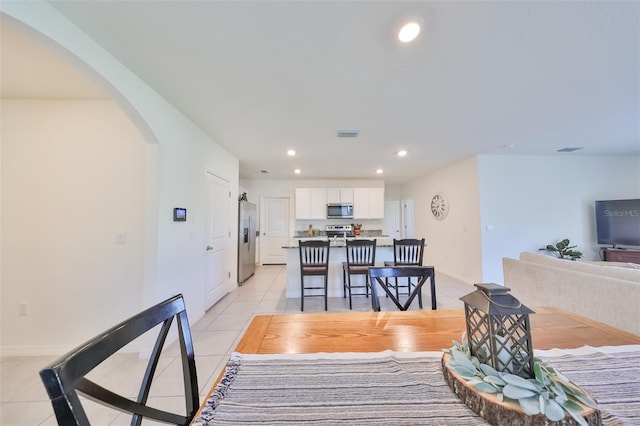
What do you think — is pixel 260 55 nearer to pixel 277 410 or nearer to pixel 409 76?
pixel 409 76

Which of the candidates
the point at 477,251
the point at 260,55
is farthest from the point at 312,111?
the point at 477,251

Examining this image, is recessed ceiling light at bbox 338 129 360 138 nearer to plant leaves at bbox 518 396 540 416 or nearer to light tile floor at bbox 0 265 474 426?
light tile floor at bbox 0 265 474 426

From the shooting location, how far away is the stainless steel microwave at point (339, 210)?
5945 mm

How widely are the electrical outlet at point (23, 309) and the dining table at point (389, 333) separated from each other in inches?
106

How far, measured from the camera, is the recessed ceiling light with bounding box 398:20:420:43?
141 cm

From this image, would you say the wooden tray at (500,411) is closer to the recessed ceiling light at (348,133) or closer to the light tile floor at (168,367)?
the light tile floor at (168,367)

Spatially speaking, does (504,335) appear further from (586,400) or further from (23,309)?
(23,309)

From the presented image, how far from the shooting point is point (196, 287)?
2.79 metres

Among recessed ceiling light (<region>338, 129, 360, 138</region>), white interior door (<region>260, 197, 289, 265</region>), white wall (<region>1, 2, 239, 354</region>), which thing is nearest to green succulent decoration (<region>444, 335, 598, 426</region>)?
white wall (<region>1, 2, 239, 354</region>)

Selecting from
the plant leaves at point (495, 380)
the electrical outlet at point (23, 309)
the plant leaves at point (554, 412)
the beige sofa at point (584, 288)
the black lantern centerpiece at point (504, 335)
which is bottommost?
the electrical outlet at point (23, 309)

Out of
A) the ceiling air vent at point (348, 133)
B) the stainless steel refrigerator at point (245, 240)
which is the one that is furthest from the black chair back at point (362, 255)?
the stainless steel refrigerator at point (245, 240)

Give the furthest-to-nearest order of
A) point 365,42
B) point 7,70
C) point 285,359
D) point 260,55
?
point 7,70
point 260,55
point 365,42
point 285,359

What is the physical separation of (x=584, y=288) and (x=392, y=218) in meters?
5.51

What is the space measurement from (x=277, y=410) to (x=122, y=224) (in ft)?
8.25
